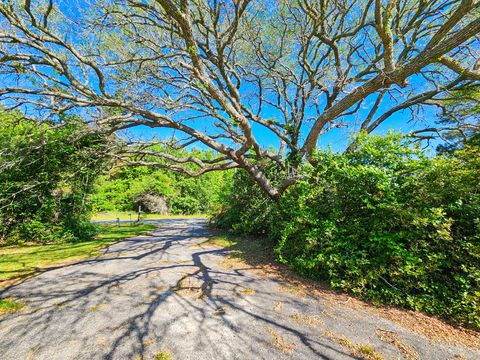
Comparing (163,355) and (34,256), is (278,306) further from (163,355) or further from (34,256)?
(34,256)

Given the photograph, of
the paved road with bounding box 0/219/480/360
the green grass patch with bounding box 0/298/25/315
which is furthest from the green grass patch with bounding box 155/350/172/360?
the green grass patch with bounding box 0/298/25/315

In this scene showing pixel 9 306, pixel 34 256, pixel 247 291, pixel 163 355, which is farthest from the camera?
pixel 34 256

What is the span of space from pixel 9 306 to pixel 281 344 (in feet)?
13.7

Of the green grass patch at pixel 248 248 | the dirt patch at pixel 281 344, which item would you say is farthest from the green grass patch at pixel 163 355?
the green grass patch at pixel 248 248

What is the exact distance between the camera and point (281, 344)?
2.26 m

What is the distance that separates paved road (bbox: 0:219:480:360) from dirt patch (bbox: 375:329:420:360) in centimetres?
1

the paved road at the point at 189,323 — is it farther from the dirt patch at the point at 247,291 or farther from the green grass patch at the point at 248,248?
the green grass patch at the point at 248,248

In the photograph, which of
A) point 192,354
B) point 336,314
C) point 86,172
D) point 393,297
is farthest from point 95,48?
point 393,297

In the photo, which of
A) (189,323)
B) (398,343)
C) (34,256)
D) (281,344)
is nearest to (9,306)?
(189,323)

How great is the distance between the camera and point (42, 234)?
731 centimetres

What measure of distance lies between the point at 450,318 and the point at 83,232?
11.0m

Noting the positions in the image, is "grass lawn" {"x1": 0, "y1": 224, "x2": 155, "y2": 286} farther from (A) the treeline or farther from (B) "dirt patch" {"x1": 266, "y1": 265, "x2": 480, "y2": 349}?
(A) the treeline

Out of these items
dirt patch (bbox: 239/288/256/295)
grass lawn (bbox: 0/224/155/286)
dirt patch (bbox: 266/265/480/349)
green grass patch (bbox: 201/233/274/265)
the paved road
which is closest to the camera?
the paved road

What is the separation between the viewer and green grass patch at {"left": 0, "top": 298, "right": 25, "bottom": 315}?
114 inches
